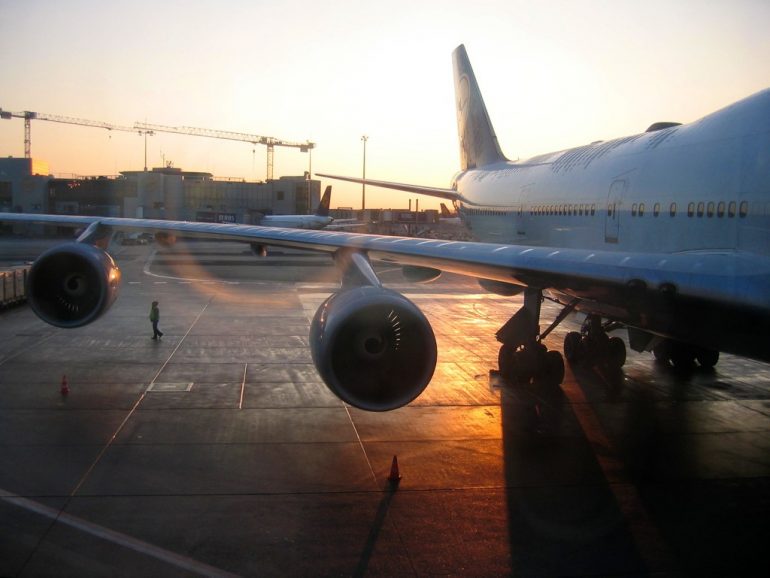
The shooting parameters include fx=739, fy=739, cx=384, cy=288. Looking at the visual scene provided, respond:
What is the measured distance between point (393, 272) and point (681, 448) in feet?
104

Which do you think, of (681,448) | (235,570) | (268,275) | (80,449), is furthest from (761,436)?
(268,275)

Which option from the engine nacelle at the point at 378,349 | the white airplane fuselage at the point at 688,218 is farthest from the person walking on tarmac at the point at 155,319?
the engine nacelle at the point at 378,349

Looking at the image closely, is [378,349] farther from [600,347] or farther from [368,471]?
[600,347]

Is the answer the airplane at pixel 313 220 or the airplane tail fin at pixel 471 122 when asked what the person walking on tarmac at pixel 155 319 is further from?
the airplane at pixel 313 220

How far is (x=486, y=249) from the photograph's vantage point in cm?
1043

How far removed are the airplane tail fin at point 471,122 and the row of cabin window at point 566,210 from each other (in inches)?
298

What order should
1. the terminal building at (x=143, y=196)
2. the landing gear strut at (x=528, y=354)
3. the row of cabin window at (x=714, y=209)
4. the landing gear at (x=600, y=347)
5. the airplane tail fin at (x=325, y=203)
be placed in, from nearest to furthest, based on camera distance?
the row of cabin window at (x=714, y=209) < the landing gear strut at (x=528, y=354) < the landing gear at (x=600, y=347) < the airplane tail fin at (x=325, y=203) < the terminal building at (x=143, y=196)

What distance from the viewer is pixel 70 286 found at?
1369 centimetres

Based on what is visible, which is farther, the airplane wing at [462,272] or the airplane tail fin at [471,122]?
the airplane tail fin at [471,122]

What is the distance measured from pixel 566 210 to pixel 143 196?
85291 millimetres

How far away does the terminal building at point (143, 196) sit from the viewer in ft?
288

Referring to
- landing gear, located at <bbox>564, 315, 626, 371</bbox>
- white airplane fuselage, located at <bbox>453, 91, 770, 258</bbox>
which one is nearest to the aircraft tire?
landing gear, located at <bbox>564, 315, 626, 371</bbox>

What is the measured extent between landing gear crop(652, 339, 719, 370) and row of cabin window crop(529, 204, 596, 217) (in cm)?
433

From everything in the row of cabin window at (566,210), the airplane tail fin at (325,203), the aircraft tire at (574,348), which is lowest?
the aircraft tire at (574,348)
